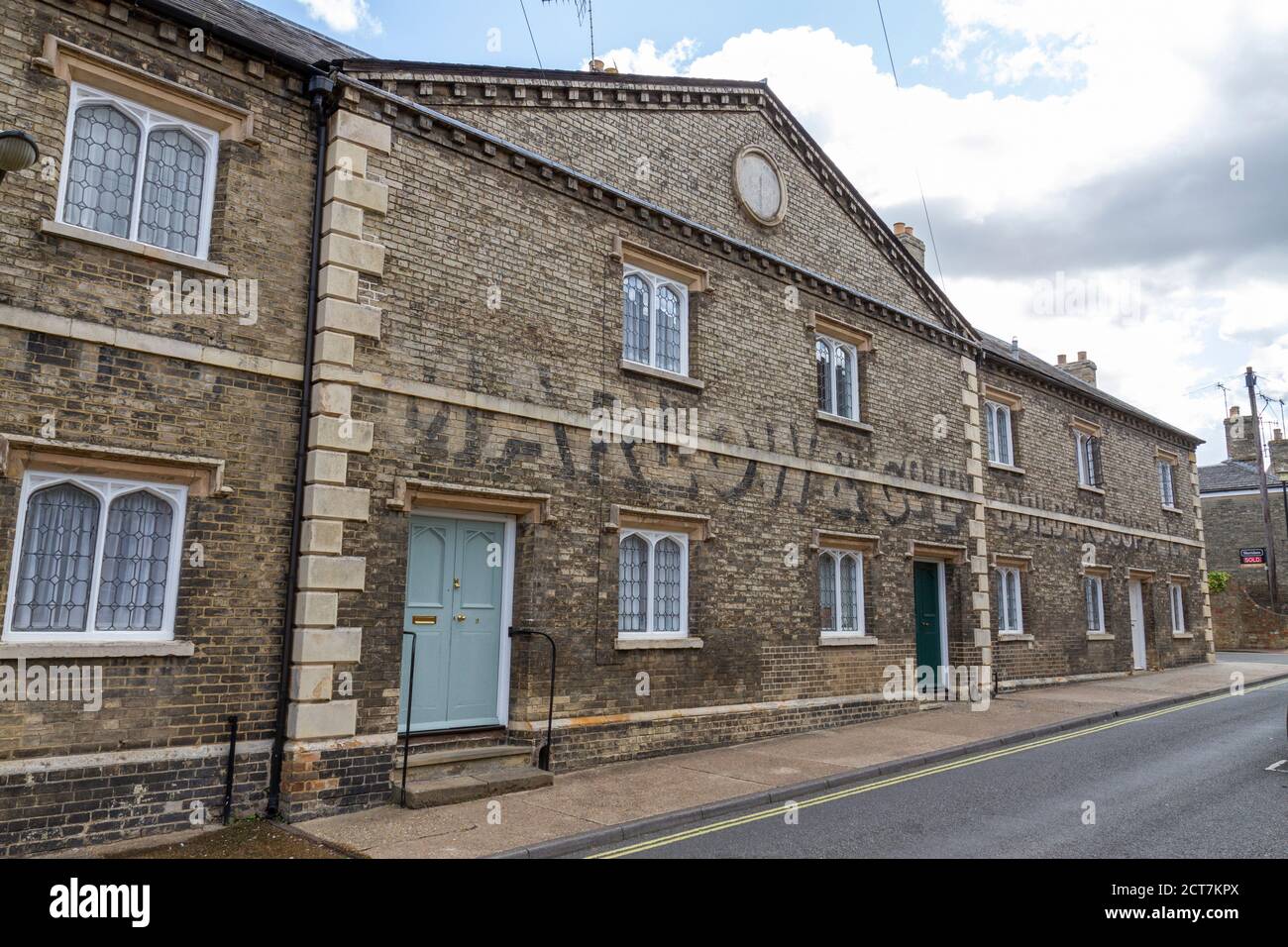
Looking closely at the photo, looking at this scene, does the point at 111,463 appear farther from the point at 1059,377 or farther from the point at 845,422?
the point at 1059,377

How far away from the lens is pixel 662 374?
11.3 m

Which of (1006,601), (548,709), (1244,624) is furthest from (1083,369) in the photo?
(548,709)

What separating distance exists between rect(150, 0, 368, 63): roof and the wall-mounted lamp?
117 inches

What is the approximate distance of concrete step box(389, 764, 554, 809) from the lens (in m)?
7.88

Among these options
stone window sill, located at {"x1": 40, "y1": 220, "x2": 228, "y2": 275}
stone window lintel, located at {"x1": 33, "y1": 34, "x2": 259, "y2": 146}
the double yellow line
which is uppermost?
stone window lintel, located at {"x1": 33, "y1": 34, "x2": 259, "y2": 146}

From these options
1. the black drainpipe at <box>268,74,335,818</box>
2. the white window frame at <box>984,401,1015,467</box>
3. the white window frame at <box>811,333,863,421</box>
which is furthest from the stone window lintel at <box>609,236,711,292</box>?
the white window frame at <box>984,401,1015,467</box>

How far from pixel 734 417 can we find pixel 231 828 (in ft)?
26.1

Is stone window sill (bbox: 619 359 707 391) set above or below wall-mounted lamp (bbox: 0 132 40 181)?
above

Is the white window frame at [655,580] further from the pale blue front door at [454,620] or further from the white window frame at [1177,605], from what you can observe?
the white window frame at [1177,605]

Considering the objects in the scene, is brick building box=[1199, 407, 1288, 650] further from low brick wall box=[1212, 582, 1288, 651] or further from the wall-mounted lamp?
the wall-mounted lamp

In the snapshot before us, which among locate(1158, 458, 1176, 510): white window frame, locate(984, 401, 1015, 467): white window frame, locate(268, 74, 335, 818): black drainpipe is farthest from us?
locate(1158, 458, 1176, 510): white window frame

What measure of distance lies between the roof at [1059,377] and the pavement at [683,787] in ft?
25.1

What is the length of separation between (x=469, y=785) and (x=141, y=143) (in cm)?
665

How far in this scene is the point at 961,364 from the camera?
16891 millimetres
